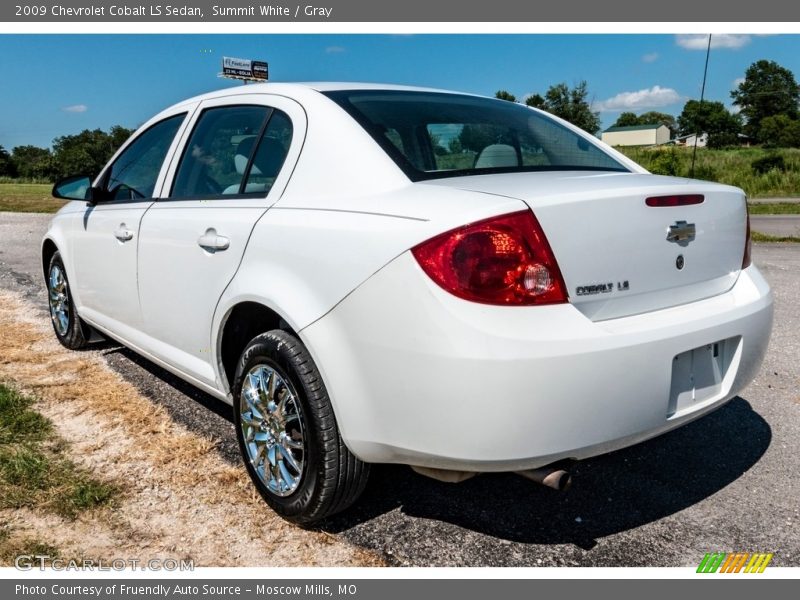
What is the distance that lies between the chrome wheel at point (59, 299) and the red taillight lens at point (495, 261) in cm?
388

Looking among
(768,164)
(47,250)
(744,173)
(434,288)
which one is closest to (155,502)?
(434,288)

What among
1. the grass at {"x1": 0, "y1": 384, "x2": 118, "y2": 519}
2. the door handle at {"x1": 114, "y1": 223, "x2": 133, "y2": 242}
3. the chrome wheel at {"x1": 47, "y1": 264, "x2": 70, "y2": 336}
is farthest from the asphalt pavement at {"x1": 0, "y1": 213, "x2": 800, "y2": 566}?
the chrome wheel at {"x1": 47, "y1": 264, "x2": 70, "y2": 336}

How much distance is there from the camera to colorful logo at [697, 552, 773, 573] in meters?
2.48

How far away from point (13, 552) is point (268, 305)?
1292 millimetres

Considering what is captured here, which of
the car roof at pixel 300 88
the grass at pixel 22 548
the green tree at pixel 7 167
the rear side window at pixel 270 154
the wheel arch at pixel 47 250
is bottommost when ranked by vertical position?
the green tree at pixel 7 167

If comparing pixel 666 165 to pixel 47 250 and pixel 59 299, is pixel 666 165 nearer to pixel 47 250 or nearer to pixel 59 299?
pixel 47 250

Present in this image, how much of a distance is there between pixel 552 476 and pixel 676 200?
1.05 meters

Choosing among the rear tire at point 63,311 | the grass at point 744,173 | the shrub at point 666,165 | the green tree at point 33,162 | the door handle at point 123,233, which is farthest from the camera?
the green tree at point 33,162

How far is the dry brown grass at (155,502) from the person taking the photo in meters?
2.60

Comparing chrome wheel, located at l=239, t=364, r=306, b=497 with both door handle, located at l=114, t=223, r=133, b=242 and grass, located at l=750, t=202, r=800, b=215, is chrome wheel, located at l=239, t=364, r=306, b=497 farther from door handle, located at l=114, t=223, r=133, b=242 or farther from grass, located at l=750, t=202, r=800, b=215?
grass, located at l=750, t=202, r=800, b=215

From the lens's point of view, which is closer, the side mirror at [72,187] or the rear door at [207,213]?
the rear door at [207,213]

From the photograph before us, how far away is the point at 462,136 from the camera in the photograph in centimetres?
297

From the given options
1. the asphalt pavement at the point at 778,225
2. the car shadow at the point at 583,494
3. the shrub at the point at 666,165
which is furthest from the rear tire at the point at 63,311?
the shrub at the point at 666,165

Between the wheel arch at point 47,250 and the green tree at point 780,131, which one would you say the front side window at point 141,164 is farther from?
the green tree at point 780,131
